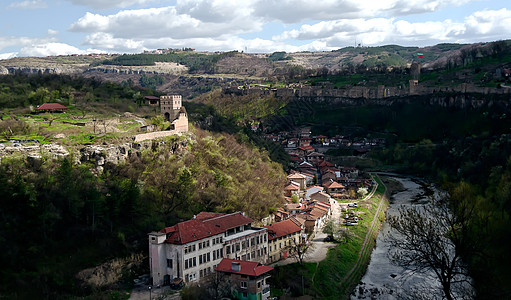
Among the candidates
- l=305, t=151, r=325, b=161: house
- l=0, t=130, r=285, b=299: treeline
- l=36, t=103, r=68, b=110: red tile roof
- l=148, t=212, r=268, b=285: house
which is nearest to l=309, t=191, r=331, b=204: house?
l=0, t=130, r=285, b=299: treeline

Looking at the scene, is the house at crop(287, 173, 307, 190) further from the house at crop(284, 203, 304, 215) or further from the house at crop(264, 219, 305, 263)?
the house at crop(264, 219, 305, 263)

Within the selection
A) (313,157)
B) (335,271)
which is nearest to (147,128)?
(335,271)

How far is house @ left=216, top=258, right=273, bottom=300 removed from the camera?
3341cm

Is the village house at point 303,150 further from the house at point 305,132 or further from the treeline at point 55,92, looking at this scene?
the treeline at point 55,92

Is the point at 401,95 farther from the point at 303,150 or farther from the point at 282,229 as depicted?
the point at 282,229

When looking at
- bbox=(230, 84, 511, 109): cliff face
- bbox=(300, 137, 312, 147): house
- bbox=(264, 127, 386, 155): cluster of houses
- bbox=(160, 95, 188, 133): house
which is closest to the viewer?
bbox=(160, 95, 188, 133): house

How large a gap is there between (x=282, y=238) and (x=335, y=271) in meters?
5.19

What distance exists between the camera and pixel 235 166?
57.5 m

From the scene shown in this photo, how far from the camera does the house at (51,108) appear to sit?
184 feet

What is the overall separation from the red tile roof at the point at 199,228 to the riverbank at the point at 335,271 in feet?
16.3

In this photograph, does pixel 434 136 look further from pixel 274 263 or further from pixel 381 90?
pixel 274 263

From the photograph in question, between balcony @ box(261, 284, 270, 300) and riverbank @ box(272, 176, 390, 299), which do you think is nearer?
balcony @ box(261, 284, 270, 300)

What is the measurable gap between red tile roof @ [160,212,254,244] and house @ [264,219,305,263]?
325 centimetres

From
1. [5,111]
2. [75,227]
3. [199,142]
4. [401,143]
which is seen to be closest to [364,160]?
[401,143]
